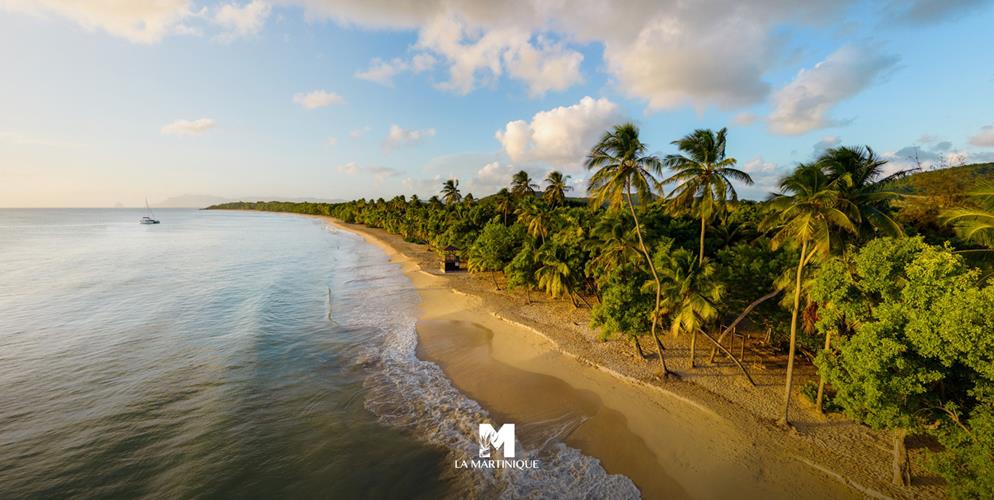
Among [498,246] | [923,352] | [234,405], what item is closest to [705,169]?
[923,352]

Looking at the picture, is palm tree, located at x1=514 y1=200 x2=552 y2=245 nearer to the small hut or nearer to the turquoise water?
the turquoise water

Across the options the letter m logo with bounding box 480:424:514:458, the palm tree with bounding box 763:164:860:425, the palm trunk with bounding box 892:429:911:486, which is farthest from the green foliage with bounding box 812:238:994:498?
the letter m logo with bounding box 480:424:514:458

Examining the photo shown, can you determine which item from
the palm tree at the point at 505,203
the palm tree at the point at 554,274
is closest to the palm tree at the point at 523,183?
the palm tree at the point at 505,203

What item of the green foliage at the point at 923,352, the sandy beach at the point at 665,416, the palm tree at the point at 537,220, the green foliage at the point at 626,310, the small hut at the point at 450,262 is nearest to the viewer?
the green foliage at the point at 923,352

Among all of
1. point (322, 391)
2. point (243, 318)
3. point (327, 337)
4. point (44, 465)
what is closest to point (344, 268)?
point (243, 318)

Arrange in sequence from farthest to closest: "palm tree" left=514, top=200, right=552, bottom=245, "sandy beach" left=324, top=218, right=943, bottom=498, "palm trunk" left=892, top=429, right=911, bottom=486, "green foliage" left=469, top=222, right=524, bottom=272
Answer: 1. "green foliage" left=469, top=222, right=524, bottom=272
2. "palm tree" left=514, top=200, right=552, bottom=245
3. "sandy beach" left=324, top=218, right=943, bottom=498
4. "palm trunk" left=892, top=429, right=911, bottom=486

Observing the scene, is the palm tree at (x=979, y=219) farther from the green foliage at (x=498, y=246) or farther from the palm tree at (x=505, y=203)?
the palm tree at (x=505, y=203)

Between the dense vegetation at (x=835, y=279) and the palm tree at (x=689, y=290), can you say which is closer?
the dense vegetation at (x=835, y=279)
